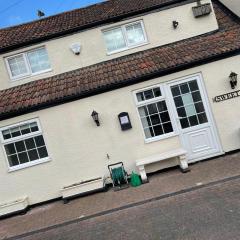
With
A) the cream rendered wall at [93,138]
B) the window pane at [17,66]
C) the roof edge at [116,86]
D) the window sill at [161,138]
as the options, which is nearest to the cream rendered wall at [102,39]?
the window pane at [17,66]

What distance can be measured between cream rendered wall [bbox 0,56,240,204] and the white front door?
9.3 inches

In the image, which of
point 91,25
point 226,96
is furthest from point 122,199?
point 91,25

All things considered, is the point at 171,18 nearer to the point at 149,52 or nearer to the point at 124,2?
the point at 149,52

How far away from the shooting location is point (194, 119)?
41.5 ft

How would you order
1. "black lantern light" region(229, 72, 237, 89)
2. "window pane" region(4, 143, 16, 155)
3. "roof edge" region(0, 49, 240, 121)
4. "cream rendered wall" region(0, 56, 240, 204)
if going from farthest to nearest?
"window pane" region(4, 143, 16, 155) < "cream rendered wall" region(0, 56, 240, 204) < "roof edge" region(0, 49, 240, 121) < "black lantern light" region(229, 72, 237, 89)

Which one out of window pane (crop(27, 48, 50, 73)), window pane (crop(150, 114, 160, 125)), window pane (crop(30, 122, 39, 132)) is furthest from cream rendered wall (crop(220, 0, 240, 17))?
window pane (crop(30, 122, 39, 132))

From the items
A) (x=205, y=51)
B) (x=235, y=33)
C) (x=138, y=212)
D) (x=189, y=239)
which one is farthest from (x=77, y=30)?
(x=189, y=239)

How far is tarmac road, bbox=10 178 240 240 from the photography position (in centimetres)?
701

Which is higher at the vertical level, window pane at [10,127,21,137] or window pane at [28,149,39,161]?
window pane at [10,127,21,137]

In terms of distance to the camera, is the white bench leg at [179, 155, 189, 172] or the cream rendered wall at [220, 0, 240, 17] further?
→ the cream rendered wall at [220, 0, 240, 17]

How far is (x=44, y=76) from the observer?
1418 cm

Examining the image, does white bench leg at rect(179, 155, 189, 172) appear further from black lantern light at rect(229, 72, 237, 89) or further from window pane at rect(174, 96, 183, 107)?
black lantern light at rect(229, 72, 237, 89)

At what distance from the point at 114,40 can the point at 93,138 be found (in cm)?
409

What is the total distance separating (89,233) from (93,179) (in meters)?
3.95
